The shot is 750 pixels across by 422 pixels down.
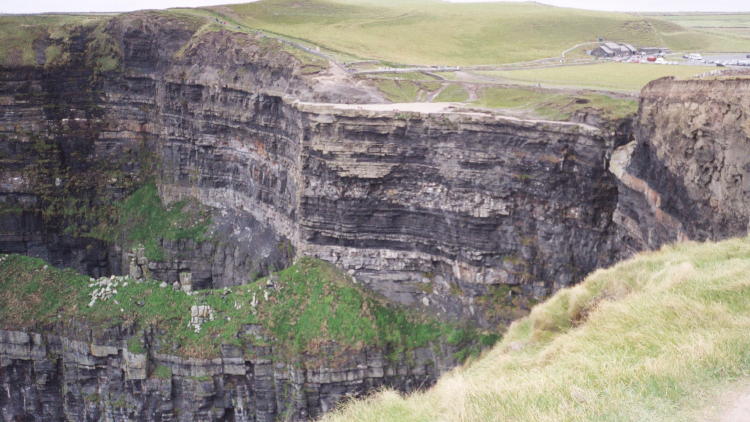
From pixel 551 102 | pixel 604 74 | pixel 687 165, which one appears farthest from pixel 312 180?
pixel 604 74

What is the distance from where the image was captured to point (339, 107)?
3525 cm

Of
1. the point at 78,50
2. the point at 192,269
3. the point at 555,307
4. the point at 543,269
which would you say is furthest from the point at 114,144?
the point at 555,307

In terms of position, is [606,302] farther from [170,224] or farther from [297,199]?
[170,224]

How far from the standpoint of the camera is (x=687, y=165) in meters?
21.8

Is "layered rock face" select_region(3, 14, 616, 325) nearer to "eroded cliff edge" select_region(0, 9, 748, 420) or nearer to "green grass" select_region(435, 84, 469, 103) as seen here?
"eroded cliff edge" select_region(0, 9, 748, 420)

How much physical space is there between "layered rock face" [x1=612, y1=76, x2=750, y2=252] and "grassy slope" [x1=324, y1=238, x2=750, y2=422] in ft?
11.1

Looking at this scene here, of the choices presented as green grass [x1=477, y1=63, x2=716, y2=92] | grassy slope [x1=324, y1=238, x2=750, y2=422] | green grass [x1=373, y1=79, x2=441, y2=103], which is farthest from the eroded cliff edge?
green grass [x1=477, y1=63, x2=716, y2=92]

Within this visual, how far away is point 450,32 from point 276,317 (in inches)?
1652

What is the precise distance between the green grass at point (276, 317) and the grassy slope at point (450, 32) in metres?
22.1

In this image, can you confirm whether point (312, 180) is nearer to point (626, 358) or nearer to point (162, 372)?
point (162, 372)

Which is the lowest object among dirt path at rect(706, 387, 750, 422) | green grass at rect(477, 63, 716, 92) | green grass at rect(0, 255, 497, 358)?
green grass at rect(0, 255, 497, 358)

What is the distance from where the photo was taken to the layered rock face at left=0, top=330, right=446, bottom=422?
32906mm

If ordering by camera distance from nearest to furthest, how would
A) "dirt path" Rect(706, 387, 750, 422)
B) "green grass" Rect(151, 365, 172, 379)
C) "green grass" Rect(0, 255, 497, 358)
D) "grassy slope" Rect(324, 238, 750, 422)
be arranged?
"dirt path" Rect(706, 387, 750, 422) → "grassy slope" Rect(324, 238, 750, 422) → "green grass" Rect(0, 255, 497, 358) → "green grass" Rect(151, 365, 172, 379)

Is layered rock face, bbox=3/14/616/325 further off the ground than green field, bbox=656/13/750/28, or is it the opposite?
green field, bbox=656/13/750/28
